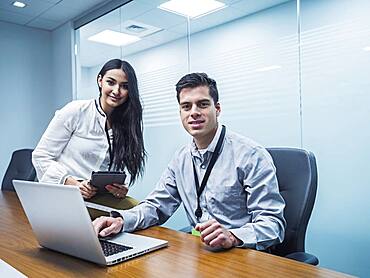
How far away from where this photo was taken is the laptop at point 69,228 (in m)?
0.91

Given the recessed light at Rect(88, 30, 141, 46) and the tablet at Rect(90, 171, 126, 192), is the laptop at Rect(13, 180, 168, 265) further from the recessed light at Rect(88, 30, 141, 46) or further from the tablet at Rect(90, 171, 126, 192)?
the recessed light at Rect(88, 30, 141, 46)

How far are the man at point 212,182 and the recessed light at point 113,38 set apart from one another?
9.94 feet

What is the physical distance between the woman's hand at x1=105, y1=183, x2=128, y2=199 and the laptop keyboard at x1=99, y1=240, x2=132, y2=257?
0.50m

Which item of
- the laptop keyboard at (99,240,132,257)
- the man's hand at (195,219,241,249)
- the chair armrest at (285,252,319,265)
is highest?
the man's hand at (195,219,241,249)

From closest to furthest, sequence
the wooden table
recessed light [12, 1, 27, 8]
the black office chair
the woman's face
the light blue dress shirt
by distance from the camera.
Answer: the wooden table → the light blue dress shirt → the black office chair → the woman's face → recessed light [12, 1, 27, 8]

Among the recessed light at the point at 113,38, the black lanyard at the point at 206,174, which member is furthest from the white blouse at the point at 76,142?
the recessed light at the point at 113,38

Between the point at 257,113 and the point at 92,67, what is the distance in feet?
8.97

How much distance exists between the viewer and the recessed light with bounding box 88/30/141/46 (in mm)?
4371

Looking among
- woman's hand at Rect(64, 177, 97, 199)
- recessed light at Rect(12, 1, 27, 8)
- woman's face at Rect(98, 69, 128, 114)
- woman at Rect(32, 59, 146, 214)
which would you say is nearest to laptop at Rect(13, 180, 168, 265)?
woman's hand at Rect(64, 177, 97, 199)

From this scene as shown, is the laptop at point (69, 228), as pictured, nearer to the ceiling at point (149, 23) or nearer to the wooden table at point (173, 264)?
the wooden table at point (173, 264)

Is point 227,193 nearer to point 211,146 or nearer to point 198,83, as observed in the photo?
point 211,146

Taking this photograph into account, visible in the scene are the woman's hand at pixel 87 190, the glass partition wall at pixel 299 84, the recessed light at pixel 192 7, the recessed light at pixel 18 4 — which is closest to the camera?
the woman's hand at pixel 87 190

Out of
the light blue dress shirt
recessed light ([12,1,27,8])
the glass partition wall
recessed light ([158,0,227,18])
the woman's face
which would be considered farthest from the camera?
recessed light ([12,1,27,8])

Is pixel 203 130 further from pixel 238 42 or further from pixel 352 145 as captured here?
pixel 238 42
